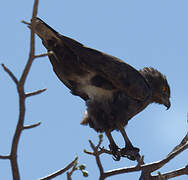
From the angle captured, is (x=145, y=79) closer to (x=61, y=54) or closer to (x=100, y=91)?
(x=100, y=91)

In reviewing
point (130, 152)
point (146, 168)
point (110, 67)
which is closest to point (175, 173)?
point (146, 168)

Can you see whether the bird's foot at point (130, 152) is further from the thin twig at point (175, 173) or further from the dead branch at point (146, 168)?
the thin twig at point (175, 173)

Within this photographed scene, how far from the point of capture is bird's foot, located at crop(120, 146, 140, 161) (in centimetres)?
717

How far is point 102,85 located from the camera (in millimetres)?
7727

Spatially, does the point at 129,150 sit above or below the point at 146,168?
above

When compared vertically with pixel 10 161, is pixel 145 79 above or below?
above

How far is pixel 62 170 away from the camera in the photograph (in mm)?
4246

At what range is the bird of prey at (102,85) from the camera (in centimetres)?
731

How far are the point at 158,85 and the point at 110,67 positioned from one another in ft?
6.17

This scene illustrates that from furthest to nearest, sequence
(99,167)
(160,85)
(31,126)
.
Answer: (160,85) < (99,167) < (31,126)

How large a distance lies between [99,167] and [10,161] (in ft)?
4.68

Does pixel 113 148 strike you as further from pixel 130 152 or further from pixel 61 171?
pixel 61 171

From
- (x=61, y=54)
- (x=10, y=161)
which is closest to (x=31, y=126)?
(x=10, y=161)

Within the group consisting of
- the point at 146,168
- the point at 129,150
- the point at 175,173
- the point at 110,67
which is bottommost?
the point at 175,173
